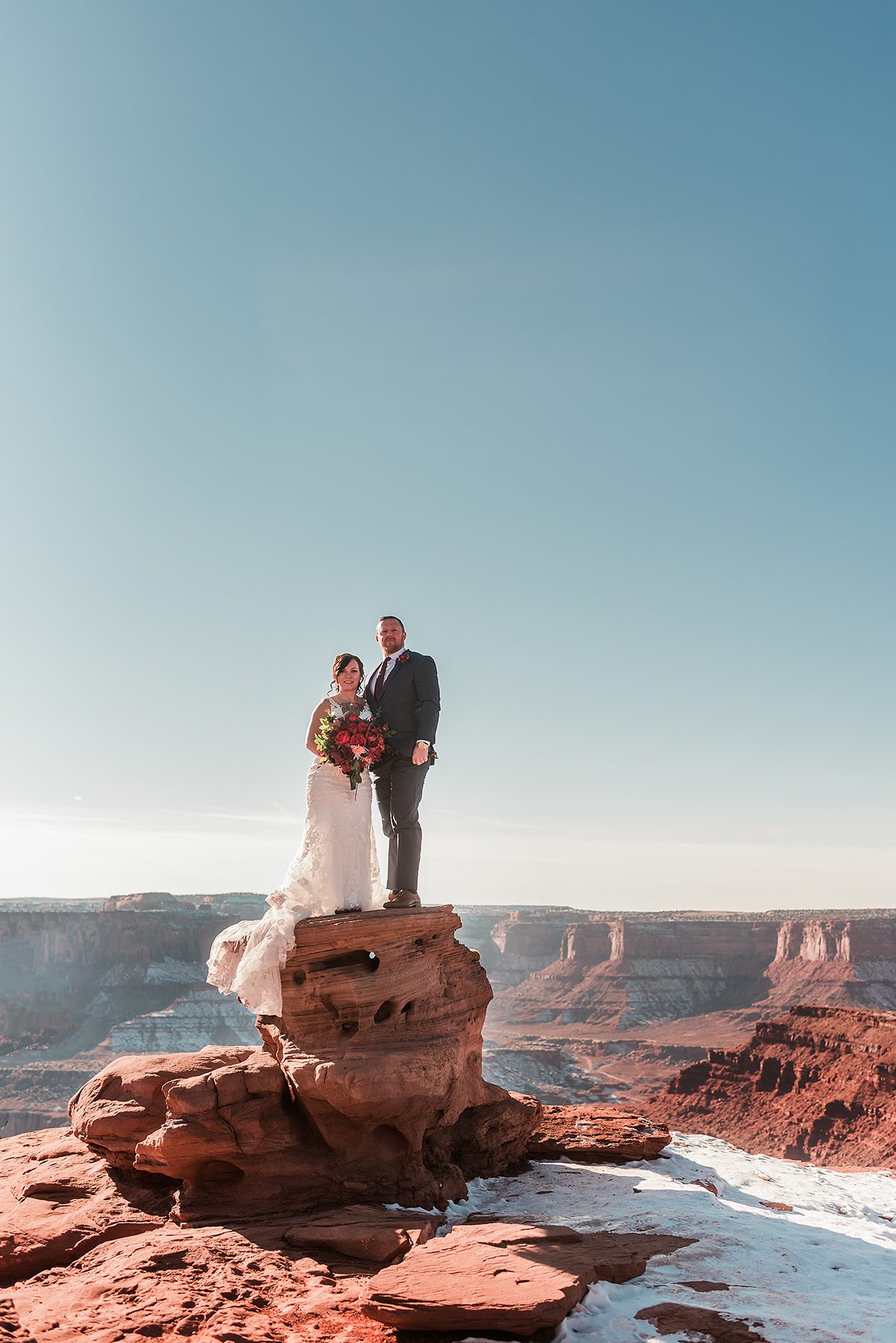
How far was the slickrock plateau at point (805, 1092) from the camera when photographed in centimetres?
4125

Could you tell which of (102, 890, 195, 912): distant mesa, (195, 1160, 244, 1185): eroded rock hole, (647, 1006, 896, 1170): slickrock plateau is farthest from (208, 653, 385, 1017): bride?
(102, 890, 195, 912): distant mesa

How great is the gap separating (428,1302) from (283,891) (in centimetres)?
572

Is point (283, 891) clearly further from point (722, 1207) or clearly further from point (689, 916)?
point (689, 916)

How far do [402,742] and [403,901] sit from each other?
223 centimetres

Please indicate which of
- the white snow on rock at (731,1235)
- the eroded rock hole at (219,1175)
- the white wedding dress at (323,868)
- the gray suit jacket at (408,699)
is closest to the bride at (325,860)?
the white wedding dress at (323,868)

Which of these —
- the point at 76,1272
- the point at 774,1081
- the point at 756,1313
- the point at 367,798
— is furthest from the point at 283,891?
the point at 774,1081

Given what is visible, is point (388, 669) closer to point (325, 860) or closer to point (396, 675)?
point (396, 675)

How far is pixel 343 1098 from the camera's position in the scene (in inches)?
397

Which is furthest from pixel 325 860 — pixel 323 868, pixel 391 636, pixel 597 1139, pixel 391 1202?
pixel 597 1139

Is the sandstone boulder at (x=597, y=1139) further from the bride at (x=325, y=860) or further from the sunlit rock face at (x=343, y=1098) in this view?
the bride at (x=325, y=860)

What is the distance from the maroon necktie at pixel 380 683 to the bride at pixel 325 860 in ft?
1.35

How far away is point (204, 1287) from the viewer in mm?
7961

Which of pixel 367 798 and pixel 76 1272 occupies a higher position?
pixel 367 798

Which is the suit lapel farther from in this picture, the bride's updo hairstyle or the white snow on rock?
the white snow on rock
